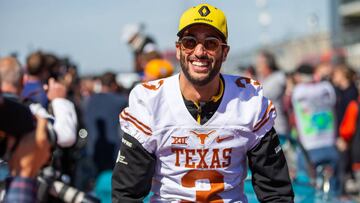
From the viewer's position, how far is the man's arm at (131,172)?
151 inches

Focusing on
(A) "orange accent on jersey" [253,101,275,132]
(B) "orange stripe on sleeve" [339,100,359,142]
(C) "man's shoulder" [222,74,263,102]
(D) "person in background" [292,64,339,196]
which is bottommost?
(B) "orange stripe on sleeve" [339,100,359,142]

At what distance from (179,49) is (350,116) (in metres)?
7.46

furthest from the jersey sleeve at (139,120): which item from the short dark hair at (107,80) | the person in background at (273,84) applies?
the person in background at (273,84)

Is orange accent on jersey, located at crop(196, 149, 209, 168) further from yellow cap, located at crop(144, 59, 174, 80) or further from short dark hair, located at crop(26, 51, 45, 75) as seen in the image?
short dark hair, located at crop(26, 51, 45, 75)

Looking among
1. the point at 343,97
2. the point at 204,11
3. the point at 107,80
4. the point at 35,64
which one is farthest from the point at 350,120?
the point at 204,11

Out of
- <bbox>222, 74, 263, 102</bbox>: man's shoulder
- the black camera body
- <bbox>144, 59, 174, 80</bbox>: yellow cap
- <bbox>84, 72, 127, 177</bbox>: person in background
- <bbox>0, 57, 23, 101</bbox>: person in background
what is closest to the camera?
the black camera body

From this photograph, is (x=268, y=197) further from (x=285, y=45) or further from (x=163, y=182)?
(x=285, y=45)

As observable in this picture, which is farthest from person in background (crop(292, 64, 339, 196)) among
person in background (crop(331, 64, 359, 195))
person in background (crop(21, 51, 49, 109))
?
person in background (crop(21, 51, 49, 109))

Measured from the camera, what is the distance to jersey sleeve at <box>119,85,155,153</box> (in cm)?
381

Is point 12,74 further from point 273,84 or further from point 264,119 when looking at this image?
point 273,84

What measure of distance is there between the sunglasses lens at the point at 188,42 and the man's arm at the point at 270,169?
2.03 feet

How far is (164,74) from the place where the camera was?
6.88 metres

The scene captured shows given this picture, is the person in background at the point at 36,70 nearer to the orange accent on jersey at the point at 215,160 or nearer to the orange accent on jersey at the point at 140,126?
the orange accent on jersey at the point at 140,126

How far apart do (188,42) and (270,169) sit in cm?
81
